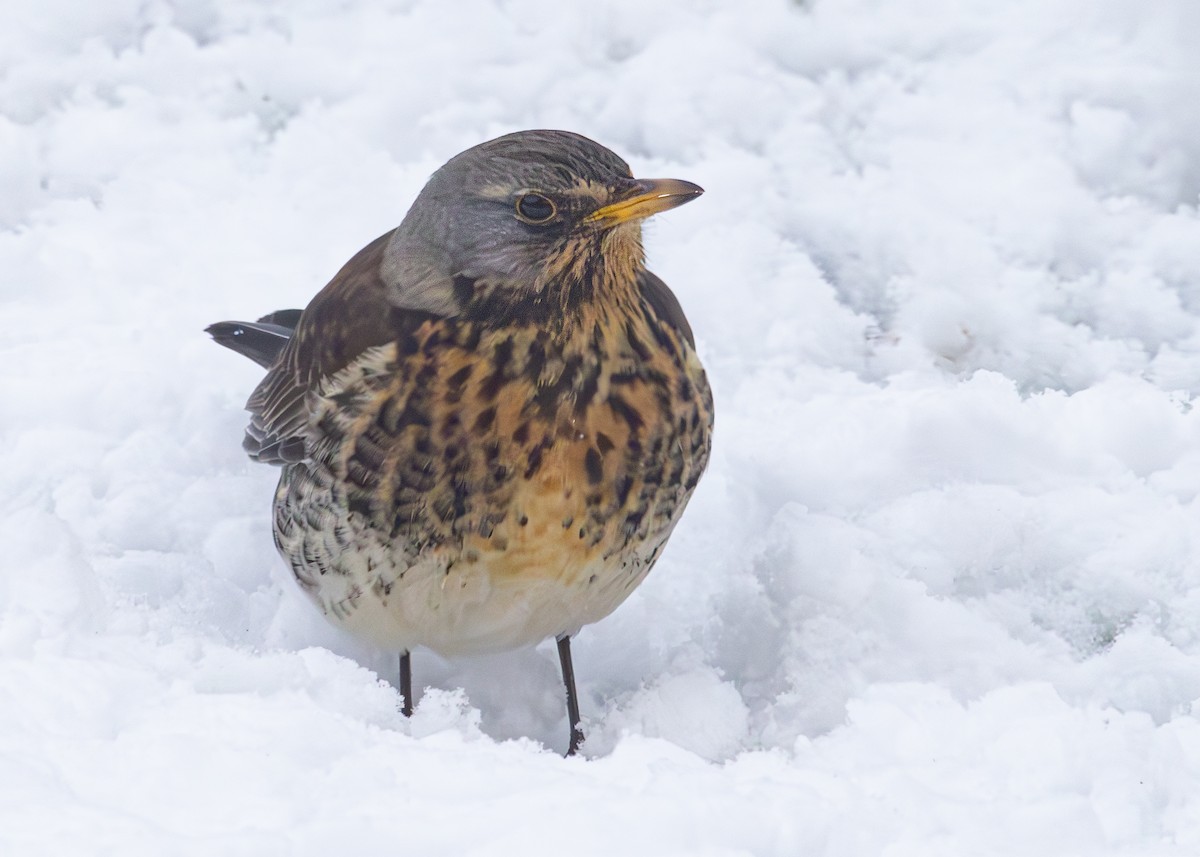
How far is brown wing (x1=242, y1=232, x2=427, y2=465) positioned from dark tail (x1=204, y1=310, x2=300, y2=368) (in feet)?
0.81

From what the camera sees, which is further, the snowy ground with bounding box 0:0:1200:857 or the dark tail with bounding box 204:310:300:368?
the dark tail with bounding box 204:310:300:368

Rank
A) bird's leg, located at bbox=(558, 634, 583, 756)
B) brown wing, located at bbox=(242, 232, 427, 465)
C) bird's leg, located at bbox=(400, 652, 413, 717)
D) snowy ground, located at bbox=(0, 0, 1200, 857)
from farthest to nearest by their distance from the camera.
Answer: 1. bird's leg, located at bbox=(400, 652, 413, 717)
2. bird's leg, located at bbox=(558, 634, 583, 756)
3. brown wing, located at bbox=(242, 232, 427, 465)
4. snowy ground, located at bbox=(0, 0, 1200, 857)

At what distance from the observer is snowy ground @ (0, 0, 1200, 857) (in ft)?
7.65

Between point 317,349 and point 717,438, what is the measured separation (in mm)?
1304

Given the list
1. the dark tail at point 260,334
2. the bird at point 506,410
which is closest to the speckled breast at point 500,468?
the bird at point 506,410

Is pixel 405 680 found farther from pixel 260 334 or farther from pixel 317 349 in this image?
pixel 260 334

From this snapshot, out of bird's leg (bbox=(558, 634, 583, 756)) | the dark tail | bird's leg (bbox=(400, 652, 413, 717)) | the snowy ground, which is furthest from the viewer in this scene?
the dark tail

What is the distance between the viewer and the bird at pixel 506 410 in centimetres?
278

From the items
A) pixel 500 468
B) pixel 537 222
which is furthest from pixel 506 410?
pixel 537 222

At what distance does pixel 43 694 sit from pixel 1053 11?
477 centimetres

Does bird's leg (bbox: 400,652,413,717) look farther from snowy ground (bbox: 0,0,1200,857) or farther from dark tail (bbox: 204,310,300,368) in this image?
dark tail (bbox: 204,310,300,368)

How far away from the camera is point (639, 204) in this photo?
2781mm

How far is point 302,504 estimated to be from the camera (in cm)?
306

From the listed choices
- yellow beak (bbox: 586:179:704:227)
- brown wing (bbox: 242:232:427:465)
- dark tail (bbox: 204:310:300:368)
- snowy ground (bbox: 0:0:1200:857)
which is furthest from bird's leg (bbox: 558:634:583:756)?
dark tail (bbox: 204:310:300:368)
